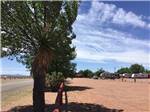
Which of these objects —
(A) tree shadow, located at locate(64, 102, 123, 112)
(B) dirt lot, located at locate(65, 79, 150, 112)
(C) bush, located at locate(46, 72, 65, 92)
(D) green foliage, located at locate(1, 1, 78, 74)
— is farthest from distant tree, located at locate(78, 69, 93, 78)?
(D) green foliage, located at locate(1, 1, 78, 74)

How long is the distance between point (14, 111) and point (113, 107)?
560 cm

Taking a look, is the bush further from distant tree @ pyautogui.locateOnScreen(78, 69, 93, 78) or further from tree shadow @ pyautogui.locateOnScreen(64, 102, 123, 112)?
distant tree @ pyautogui.locateOnScreen(78, 69, 93, 78)

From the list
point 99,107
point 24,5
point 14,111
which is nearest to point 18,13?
point 24,5

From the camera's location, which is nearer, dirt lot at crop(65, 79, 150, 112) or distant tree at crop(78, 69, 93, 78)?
dirt lot at crop(65, 79, 150, 112)

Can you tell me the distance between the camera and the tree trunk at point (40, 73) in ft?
60.3

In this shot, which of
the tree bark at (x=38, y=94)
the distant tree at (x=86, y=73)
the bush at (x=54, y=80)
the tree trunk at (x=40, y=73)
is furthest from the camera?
the distant tree at (x=86, y=73)

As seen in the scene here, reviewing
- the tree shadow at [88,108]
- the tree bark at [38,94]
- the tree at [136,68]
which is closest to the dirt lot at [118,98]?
the tree shadow at [88,108]

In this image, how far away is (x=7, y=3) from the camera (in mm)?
19344

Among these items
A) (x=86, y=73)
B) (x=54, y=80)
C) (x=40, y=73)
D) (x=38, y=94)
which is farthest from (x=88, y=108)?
(x=86, y=73)

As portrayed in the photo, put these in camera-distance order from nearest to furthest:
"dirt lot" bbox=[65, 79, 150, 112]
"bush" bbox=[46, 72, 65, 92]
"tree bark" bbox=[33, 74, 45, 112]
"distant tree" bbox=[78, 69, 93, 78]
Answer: "tree bark" bbox=[33, 74, 45, 112] < "dirt lot" bbox=[65, 79, 150, 112] < "bush" bbox=[46, 72, 65, 92] < "distant tree" bbox=[78, 69, 93, 78]

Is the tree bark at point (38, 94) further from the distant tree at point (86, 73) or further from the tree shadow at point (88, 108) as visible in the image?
the distant tree at point (86, 73)

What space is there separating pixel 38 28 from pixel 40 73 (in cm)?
231

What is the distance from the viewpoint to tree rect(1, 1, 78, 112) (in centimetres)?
1930

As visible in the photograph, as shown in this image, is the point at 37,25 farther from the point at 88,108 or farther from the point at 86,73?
the point at 86,73
